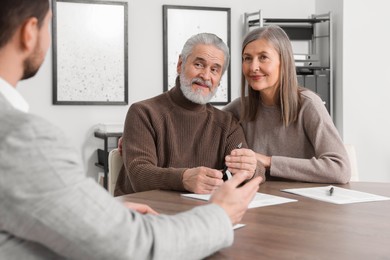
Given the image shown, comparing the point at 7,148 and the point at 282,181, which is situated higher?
the point at 7,148

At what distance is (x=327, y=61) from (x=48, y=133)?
439 centimetres

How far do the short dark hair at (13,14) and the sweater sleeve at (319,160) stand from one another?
1.41 metres

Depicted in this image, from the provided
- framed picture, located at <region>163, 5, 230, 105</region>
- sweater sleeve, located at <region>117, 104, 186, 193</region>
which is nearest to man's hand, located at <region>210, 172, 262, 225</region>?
sweater sleeve, located at <region>117, 104, 186, 193</region>

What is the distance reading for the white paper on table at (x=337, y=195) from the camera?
1.60 metres

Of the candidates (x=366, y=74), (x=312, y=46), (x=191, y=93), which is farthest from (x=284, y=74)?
(x=312, y=46)

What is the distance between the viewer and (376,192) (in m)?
1.80

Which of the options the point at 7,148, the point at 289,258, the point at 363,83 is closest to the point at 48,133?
the point at 7,148

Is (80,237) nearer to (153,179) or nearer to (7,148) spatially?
(7,148)

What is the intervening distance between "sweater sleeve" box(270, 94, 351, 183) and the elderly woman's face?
22 cm

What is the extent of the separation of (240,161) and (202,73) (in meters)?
0.57

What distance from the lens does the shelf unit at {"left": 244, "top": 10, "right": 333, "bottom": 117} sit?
4703 millimetres

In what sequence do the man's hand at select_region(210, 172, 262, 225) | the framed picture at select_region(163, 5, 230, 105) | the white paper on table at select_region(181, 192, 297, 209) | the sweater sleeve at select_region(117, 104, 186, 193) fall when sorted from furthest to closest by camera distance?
the framed picture at select_region(163, 5, 230, 105) → the sweater sleeve at select_region(117, 104, 186, 193) → the white paper on table at select_region(181, 192, 297, 209) → the man's hand at select_region(210, 172, 262, 225)

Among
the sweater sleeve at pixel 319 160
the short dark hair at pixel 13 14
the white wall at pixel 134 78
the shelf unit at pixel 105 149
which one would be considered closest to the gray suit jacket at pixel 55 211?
the short dark hair at pixel 13 14

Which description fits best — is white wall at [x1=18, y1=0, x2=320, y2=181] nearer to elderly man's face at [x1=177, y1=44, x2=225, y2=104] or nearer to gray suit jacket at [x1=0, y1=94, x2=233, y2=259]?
elderly man's face at [x1=177, y1=44, x2=225, y2=104]
